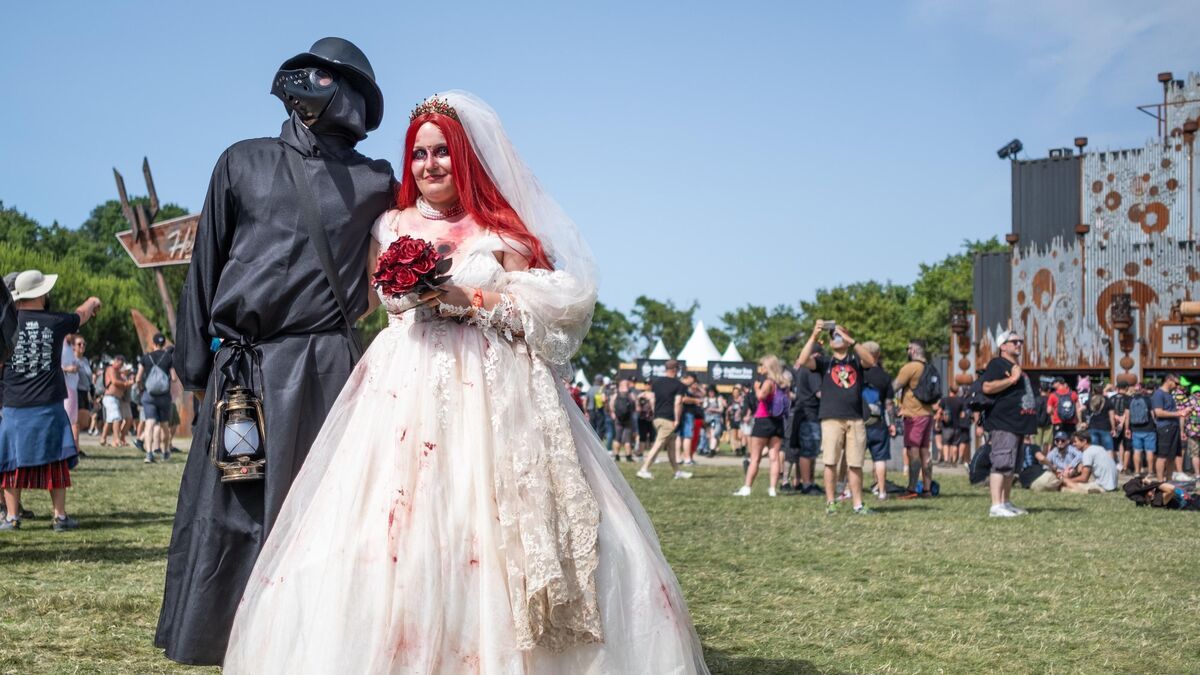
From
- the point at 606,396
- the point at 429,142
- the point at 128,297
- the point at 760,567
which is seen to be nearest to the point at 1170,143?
the point at 606,396

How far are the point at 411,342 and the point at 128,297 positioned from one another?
64230mm

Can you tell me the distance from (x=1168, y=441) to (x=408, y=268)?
18.8 metres

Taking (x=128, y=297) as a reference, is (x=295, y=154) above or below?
below

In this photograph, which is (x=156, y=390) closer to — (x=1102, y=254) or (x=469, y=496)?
(x=469, y=496)

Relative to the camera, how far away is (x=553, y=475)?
3.81 meters

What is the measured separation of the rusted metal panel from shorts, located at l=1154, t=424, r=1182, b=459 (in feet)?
56.5

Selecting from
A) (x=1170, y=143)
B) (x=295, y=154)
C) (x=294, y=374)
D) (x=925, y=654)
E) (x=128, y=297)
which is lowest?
(x=925, y=654)

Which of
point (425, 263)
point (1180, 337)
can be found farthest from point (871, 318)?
point (425, 263)

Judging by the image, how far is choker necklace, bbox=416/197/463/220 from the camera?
4.18 m

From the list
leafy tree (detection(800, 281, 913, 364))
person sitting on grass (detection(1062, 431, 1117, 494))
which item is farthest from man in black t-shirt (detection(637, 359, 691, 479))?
leafy tree (detection(800, 281, 913, 364))

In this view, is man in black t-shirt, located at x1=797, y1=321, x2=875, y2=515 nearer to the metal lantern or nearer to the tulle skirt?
the tulle skirt

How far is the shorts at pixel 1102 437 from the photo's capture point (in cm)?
2155

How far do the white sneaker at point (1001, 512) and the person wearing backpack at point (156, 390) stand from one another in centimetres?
1284

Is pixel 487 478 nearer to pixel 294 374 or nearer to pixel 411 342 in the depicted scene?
pixel 411 342
